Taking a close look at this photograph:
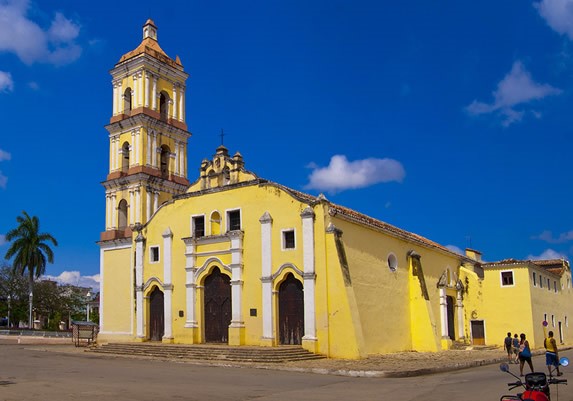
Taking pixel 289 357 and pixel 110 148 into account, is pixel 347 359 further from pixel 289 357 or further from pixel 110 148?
pixel 110 148

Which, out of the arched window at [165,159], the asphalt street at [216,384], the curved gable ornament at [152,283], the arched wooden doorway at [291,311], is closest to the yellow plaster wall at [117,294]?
the curved gable ornament at [152,283]

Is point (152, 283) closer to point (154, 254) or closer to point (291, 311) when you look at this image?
point (154, 254)

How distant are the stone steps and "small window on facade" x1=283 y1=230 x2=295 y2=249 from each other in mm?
4481

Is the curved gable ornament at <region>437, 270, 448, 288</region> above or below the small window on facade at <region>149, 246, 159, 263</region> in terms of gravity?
below

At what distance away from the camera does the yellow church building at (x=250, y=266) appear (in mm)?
25922

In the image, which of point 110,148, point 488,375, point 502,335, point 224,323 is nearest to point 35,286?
point 110,148

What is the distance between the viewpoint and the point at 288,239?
27.0m

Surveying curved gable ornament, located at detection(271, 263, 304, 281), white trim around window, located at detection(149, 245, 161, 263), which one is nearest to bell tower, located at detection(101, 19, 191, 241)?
white trim around window, located at detection(149, 245, 161, 263)

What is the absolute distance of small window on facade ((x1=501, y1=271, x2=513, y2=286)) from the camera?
121 ft

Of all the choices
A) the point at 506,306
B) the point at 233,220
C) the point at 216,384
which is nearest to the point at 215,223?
the point at 233,220

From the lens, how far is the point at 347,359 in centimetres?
2395

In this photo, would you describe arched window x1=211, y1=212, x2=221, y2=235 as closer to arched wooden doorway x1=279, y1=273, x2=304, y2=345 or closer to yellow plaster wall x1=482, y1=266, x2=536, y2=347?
arched wooden doorway x1=279, y1=273, x2=304, y2=345

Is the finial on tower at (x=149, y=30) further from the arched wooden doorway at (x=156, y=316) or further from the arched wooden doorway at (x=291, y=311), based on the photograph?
the arched wooden doorway at (x=291, y=311)

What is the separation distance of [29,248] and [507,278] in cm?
4329
